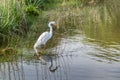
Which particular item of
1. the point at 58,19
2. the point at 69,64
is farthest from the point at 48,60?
the point at 58,19

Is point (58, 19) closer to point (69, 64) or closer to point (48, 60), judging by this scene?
point (48, 60)

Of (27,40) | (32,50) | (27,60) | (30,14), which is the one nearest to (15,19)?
(27,40)

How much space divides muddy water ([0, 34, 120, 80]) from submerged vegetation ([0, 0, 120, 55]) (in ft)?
4.03

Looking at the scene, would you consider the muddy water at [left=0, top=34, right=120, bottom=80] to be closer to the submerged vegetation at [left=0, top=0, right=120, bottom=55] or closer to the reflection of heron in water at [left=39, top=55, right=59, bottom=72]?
the reflection of heron in water at [left=39, top=55, right=59, bottom=72]

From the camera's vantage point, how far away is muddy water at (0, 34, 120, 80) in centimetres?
917

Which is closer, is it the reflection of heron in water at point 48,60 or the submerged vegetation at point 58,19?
the reflection of heron in water at point 48,60

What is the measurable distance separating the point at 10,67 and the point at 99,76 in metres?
2.65

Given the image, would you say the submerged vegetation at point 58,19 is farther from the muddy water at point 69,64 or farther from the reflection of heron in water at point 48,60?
the reflection of heron in water at point 48,60

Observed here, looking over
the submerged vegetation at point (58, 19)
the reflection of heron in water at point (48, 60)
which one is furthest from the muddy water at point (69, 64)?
the submerged vegetation at point (58, 19)

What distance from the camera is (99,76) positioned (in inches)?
353

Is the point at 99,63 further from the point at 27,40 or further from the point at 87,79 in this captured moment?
the point at 27,40

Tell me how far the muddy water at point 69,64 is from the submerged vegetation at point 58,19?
4.03 feet

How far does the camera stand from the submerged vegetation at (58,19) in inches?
507

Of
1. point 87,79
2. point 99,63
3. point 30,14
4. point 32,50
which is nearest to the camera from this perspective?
point 87,79
